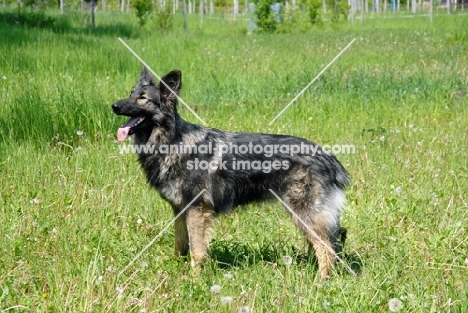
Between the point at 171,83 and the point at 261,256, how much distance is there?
139cm

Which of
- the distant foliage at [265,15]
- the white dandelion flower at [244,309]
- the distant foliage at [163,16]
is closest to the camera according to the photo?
the white dandelion flower at [244,309]

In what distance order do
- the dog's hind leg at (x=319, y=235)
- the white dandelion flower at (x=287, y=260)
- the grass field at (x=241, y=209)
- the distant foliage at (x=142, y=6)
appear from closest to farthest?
1. the grass field at (x=241, y=209)
2. the white dandelion flower at (x=287, y=260)
3. the dog's hind leg at (x=319, y=235)
4. the distant foliage at (x=142, y=6)

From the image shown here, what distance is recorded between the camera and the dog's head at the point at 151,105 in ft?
13.5

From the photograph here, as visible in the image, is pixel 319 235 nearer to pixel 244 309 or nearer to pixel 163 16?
pixel 244 309

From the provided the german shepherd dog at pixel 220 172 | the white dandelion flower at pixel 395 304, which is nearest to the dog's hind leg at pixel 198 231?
the german shepherd dog at pixel 220 172

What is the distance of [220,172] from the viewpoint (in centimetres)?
429

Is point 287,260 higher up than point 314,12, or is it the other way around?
point 314,12

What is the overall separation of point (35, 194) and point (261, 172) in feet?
6.39

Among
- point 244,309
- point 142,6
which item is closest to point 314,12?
point 142,6

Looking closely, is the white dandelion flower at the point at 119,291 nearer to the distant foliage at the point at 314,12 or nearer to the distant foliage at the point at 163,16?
the distant foliage at the point at 163,16

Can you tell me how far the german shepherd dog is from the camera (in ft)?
13.5

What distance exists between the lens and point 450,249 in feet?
13.0

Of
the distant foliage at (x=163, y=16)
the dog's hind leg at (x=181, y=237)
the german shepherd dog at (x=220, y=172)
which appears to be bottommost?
the dog's hind leg at (x=181, y=237)

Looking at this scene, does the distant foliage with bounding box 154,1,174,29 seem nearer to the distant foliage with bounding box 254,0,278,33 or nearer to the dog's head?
the distant foliage with bounding box 254,0,278,33
